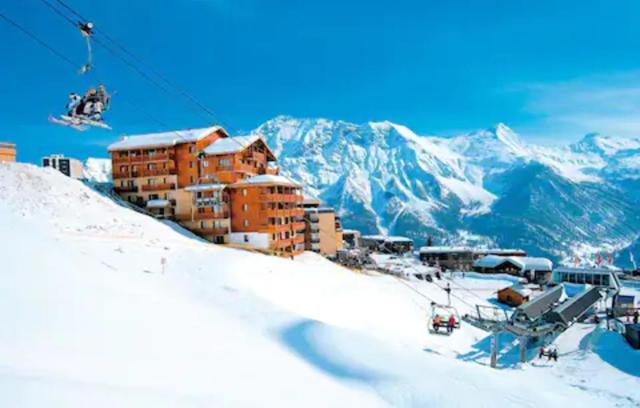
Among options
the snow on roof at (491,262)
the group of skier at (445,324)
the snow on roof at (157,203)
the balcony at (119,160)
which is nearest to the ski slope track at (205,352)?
the group of skier at (445,324)

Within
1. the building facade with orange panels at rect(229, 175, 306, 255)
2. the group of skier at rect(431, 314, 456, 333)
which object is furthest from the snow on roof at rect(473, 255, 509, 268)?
the group of skier at rect(431, 314, 456, 333)

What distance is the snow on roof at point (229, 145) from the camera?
45.2 m

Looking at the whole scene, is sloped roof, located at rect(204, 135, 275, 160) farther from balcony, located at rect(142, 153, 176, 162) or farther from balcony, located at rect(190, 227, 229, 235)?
balcony, located at rect(190, 227, 229, 235)

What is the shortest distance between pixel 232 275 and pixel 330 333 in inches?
487

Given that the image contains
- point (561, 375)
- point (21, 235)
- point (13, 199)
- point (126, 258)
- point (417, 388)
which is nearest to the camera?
point (417, 388)

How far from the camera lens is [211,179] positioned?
149 feet

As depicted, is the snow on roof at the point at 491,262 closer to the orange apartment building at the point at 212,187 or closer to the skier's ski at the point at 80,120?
the orange apartment building at the point at 212,187

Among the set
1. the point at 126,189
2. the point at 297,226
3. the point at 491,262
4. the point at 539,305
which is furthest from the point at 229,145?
the point at 491,262

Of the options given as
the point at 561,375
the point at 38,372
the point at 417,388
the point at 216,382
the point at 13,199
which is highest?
the point at 13,199

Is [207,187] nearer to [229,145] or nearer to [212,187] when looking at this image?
[212,187]

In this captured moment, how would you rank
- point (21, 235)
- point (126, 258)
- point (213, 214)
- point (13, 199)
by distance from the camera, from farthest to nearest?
point (213, 214), point (13, 199), point (126, 258), point (21, 235)

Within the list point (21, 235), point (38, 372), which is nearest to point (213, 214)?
point (21, 235)

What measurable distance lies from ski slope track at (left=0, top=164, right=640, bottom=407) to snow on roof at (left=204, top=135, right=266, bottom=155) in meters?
20.2

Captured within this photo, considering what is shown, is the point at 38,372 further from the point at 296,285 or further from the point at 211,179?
the point at 211,179
